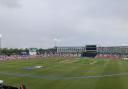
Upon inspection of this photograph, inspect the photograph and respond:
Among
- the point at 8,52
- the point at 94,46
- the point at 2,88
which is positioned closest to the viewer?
the point at 2,88

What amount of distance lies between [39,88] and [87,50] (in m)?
133

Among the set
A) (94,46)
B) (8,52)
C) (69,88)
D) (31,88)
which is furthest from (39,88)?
(8,52)

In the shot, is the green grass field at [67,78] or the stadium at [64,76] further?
the stadium at [64,76]

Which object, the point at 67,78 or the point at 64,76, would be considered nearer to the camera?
the point at 67,78

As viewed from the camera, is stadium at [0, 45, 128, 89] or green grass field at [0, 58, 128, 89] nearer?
green grass field at [0, 58, 128, 89]

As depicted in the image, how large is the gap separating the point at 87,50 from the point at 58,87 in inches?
5223

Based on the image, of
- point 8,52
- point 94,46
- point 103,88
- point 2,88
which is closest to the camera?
point 2,88

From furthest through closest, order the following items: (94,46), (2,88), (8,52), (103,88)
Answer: (8,52), (94,46), (103,88), (2,88)

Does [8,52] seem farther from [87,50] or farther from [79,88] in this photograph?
[79,88]

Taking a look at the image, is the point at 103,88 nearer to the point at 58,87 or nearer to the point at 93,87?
the point at 93,87

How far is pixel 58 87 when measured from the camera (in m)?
26.1

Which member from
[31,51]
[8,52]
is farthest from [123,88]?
[8,52]

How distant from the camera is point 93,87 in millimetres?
25938

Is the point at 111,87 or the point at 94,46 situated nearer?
the point at 111,87
